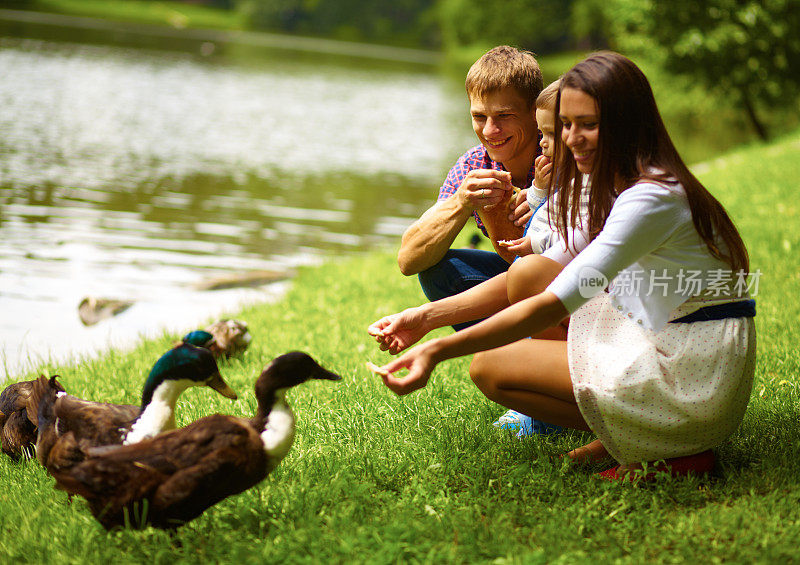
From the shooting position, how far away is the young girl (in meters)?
3.13

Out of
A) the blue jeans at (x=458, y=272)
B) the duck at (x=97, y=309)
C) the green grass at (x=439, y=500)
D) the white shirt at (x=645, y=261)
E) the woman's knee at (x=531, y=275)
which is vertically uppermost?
the white shirt at (x=645, y=261)

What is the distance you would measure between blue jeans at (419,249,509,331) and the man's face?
543mm

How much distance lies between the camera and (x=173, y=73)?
111 feet

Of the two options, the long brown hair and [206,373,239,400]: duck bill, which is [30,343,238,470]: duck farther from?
the long brown hair

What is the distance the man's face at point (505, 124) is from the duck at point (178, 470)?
178cm

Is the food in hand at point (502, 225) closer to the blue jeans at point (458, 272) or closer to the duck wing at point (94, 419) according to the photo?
the blue jeans at point (458, 272)

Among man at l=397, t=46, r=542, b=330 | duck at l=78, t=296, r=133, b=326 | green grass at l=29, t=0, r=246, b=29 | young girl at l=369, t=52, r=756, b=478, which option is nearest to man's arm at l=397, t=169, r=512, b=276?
man at l=397, t=46, r=542, b=330

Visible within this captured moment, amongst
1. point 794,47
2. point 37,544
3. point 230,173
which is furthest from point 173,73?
point 37,544

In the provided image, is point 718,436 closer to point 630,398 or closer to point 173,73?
point 630,398

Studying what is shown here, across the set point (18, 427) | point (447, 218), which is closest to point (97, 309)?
point (18, 427)

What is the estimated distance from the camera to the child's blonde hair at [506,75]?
13.4 feet

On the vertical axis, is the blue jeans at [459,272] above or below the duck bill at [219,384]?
above

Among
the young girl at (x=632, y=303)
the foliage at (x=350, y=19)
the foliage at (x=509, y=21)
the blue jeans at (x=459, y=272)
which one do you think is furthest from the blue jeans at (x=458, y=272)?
the foliage at (x=350, y=19)

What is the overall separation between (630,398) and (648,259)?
575 millimetres
